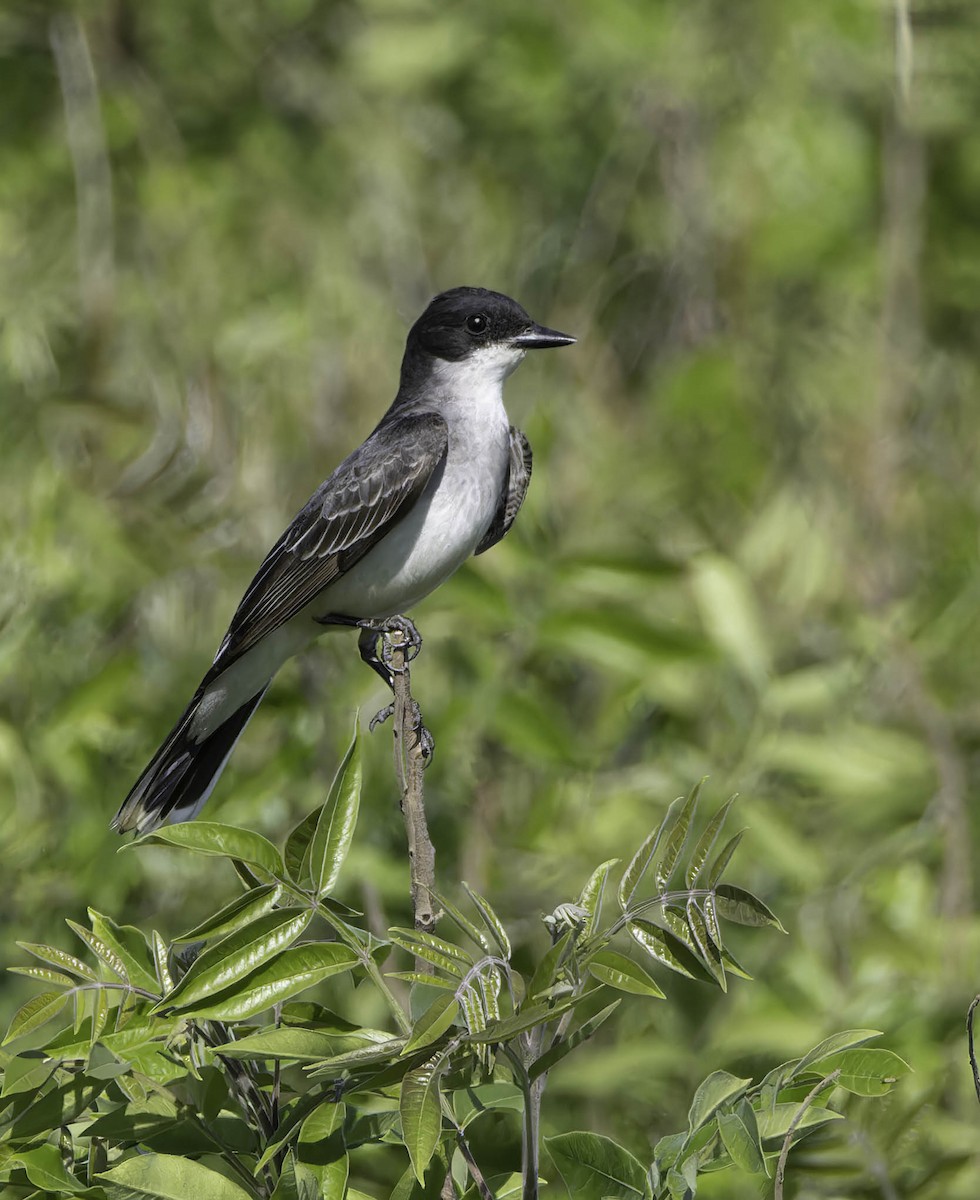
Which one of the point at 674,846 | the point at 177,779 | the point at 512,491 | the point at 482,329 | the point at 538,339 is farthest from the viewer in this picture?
the point at 482,329

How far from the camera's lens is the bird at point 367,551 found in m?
3.93

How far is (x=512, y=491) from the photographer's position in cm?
426

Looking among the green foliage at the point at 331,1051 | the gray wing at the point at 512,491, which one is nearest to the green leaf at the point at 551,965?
the green foliage at the point at 331,1051

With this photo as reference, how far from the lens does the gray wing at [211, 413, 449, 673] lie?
158 inches

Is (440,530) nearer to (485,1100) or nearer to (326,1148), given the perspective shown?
(485,1100)

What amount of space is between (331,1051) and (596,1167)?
13.9 inches

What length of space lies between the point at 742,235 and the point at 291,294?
2.29 meters

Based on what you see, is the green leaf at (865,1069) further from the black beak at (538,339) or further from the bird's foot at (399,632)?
the black beak at (538,339)

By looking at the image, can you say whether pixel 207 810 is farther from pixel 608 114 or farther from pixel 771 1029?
pixel 608 114

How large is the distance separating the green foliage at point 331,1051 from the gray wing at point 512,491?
7.75 ft

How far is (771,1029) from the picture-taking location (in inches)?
128

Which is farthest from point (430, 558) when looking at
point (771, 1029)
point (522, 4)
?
point (522, 4)

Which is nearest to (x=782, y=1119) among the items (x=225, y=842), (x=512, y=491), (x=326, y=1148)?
(x=326, y=1148)

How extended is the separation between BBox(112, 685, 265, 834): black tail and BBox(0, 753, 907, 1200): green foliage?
1777 mm
